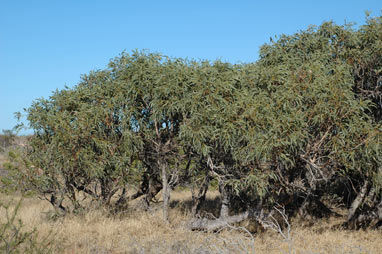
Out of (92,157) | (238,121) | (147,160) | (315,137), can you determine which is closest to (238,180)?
(238,121)

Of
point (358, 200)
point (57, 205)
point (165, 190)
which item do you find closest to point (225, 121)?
point (165, 190)

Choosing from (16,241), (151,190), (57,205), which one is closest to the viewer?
(16,241)

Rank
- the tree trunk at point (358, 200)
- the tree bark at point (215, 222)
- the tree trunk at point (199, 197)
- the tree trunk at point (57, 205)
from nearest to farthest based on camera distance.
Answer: the tree bark at point (215, 222)
the tree trunk at point (199, 197)
the tree trunk at point (358, 200)
the tree trunk at point (57, 205)

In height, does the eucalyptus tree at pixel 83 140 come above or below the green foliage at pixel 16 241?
above

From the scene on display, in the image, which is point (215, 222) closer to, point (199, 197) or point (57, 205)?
point (199, 197)

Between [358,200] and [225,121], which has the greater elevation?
[225,121]

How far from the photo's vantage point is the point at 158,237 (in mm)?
10633

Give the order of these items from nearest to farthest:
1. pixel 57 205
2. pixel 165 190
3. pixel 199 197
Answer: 1. pixel 165 190
2. pixel 57 205
3. pixel 199 197

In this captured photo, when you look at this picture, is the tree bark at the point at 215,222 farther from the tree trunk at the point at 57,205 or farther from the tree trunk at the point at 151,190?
the tree trunk at the point at 57,205

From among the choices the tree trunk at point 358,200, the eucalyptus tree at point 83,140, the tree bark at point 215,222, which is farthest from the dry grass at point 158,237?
the eucalyptus tree at point 83,140

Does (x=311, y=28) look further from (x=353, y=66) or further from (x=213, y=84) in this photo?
(x=213, y=84)

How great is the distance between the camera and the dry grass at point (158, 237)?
31.2 feet

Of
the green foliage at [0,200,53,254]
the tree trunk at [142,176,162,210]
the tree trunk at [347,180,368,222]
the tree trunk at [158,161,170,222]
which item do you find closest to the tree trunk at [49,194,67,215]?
the green foliage at [0,200,53,254]

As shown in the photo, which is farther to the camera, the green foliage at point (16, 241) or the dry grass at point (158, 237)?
the dry grass at point (158, 237)
